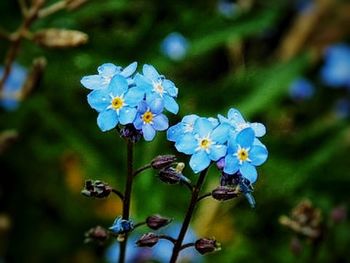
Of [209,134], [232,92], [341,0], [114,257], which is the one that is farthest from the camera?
Result: [341,0]

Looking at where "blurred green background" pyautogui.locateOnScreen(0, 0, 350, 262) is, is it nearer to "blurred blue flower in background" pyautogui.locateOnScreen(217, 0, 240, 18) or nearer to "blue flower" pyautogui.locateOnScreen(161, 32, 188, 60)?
"blue flower" pyautogui.locateOnScreen(161, 32, 188, 60)

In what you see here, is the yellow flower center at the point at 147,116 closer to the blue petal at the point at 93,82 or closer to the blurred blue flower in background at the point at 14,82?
the blue petal at the point at 93,82

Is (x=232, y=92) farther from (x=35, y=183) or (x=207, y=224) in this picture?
(x=35, y=183)

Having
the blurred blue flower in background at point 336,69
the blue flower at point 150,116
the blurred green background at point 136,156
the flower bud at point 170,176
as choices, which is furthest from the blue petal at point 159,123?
the blurred blue flower in background at point 336,69

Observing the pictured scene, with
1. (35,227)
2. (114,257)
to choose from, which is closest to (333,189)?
(114,257)

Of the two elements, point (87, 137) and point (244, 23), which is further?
point (244, 23)

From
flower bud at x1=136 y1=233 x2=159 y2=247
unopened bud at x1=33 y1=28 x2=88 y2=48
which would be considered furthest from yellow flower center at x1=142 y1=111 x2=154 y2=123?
unopened bud at x1=33 y1=28 x2=88 y2=48
